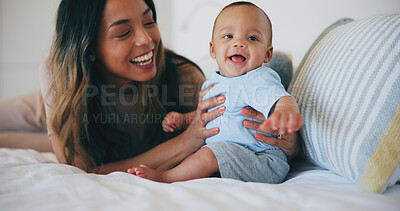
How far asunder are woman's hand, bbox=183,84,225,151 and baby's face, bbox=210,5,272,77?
4.3 inches

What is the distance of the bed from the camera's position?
613 millimetres

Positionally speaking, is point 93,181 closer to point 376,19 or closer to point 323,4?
point 376,19

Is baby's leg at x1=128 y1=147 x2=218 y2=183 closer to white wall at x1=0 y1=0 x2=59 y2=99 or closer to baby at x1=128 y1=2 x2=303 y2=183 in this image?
baby at x1=128 y1=2 x2=303 y2=183

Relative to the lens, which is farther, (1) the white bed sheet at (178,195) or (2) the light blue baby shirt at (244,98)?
(2) the light blue baby shirt at (244,98)

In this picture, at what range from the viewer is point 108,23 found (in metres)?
1.11

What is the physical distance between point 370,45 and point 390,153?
0.89 feet

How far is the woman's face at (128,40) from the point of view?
1.11m

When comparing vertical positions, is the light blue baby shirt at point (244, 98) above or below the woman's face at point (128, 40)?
below

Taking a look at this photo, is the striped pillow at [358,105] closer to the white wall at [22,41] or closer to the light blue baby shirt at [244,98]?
the light blue baby shirt at [244,98]

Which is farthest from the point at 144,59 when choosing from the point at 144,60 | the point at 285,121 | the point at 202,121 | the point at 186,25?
the point at 186,25

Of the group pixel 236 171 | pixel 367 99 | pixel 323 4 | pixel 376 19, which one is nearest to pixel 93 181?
pixel 236 171

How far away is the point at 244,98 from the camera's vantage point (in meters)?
0.87

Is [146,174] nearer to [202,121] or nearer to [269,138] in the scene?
[202,121]

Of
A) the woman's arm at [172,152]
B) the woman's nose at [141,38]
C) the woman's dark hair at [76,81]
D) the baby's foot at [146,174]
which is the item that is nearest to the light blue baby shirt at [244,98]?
the woman's arm at [172,152]
